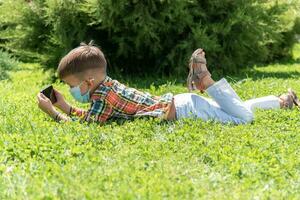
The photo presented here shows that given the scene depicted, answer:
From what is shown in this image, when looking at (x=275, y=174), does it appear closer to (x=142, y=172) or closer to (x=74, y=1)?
(x=142, y=172)

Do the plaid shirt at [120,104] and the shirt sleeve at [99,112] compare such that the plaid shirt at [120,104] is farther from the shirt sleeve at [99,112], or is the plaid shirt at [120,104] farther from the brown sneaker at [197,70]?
the brown sneaker at [197,70]

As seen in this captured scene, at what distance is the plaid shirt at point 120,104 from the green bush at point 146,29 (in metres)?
5.15

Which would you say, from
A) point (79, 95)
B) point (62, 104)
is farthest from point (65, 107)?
point (79, 95)

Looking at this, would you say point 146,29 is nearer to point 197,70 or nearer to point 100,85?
point 197,70

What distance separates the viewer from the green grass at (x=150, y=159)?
4215mm

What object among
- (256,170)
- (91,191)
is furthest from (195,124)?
(91,191)

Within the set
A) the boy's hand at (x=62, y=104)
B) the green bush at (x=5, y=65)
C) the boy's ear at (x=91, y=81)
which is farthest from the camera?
the green bush at (x=5, y=65)

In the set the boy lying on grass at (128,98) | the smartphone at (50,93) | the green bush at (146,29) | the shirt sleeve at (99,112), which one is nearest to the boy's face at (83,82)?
the boy lying on grass at (128,98)

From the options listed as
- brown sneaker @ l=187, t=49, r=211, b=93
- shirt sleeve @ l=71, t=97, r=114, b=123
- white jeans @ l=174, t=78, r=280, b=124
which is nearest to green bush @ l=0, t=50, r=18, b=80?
shirt sleeve @ l=71, t=97, r=114, b=123

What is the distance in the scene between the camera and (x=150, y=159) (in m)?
5.11

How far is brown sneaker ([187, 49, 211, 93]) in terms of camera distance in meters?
6.52

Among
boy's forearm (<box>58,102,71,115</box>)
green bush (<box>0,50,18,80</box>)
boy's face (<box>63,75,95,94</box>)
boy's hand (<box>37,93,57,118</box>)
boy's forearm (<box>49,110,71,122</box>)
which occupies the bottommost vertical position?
green bush (<box>0,50,18,80</box>)

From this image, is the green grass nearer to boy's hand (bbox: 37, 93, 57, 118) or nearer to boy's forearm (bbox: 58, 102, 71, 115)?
boy's hand (bbox: 37, 93, 57, 118)

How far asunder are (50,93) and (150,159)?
84.8 inches
